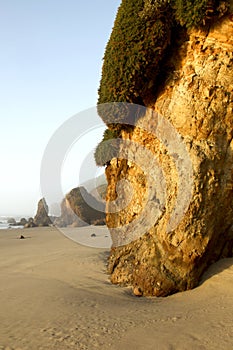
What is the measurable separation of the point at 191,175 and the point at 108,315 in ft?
10.9

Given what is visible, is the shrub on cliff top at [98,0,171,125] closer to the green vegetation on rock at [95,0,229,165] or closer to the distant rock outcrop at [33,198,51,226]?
the green vegetation on rock at [95,0,229,165]

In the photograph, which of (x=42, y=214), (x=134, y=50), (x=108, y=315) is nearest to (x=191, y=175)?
Result: (x=134, y=50)

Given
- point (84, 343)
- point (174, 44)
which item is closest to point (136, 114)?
point (174, 44)

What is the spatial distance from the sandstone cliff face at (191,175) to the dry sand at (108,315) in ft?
1.62

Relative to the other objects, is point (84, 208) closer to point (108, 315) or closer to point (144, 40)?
point (144, 40)

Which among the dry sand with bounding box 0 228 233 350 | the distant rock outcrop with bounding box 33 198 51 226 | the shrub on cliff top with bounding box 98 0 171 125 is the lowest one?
the dry sand with bounding box 0 228 233 350

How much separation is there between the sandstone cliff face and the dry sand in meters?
0.49

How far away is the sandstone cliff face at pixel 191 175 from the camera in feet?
23.7

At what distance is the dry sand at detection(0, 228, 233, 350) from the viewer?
4.48m

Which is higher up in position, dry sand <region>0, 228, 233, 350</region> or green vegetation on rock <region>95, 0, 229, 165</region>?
green vegetation on rock <region>95, 0, 229, 165</region>

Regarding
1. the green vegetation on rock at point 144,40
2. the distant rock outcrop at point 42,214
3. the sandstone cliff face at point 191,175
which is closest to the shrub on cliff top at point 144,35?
the green vegetation on rock at point 144,40

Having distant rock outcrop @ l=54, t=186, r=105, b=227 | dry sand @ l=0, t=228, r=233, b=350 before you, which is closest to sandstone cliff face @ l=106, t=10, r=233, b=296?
dry sand @ l=0, t=228, r=233, b=350

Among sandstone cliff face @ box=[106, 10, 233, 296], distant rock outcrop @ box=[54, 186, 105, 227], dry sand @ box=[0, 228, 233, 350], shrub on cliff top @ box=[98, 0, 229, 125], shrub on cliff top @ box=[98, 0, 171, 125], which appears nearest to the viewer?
dry sand @ box=[0, 228, 233, 350]

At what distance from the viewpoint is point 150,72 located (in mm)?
8055
